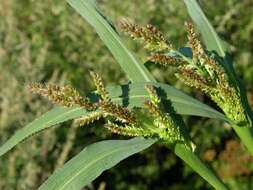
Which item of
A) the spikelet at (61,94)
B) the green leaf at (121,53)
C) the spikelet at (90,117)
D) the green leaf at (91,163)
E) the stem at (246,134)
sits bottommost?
the stem at (246,134)

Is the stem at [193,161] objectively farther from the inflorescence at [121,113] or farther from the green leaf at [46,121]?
the green leaf at [46,121]

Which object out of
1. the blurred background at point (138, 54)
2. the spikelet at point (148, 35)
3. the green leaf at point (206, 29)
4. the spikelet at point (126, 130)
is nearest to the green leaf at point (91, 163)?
the spikelet at point (126, 130)

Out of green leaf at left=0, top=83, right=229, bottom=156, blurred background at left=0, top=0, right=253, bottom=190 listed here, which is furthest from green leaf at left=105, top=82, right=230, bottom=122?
blurred background at left=0, top=0, right=253, bottom=190

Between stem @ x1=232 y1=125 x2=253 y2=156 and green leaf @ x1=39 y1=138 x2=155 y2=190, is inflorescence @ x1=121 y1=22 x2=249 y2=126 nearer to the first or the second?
stem @ x1=232 y1=125 x2=253 y2=156

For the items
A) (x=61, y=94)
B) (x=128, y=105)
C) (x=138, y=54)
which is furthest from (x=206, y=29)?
(x=138, y=54)

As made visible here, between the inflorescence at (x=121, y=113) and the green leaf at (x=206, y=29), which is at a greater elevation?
the green leaf at (x=206, y=29)

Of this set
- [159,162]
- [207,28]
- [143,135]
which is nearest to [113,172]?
[159,162]

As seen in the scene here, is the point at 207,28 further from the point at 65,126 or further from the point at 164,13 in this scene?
the point at 164,13
